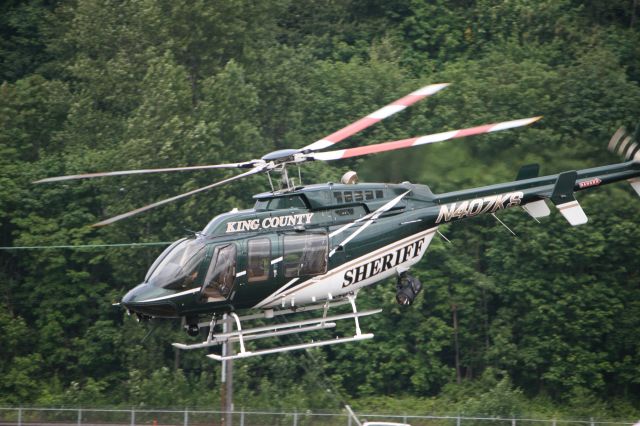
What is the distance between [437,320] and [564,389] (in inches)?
169

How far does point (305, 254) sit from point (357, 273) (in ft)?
4.22

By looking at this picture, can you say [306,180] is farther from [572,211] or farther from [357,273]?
[357,273]

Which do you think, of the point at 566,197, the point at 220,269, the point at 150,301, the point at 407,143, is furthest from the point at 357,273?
the point at 566,197

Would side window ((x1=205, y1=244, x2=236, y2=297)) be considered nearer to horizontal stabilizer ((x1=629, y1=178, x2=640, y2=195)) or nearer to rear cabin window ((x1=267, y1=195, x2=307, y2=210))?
rear cabin window ((x1=267, y1=195, x2=307, y2=210))

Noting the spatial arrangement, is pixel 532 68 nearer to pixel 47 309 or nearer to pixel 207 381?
pixel 207 381

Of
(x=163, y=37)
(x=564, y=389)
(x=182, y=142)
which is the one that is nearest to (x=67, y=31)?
(x=163, y=37)

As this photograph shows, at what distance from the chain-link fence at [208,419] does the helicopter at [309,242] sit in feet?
24.3

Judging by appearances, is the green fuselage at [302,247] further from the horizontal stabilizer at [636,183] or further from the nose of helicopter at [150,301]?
the horizontal stabilizer at [636,183]

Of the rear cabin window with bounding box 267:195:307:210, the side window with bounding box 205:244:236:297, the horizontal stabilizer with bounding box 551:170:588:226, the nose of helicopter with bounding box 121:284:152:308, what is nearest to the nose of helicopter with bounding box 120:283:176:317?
the nose of helicopter with bounding box 121:284:152:308

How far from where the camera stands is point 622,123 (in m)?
37.5

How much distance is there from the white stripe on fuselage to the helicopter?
20mm

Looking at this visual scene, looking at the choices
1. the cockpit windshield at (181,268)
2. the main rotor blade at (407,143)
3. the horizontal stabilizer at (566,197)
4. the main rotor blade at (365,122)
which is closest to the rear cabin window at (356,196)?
the main rotor blade at (407,143)

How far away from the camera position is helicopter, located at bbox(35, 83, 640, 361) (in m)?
21.6

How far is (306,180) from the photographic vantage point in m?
36.7
